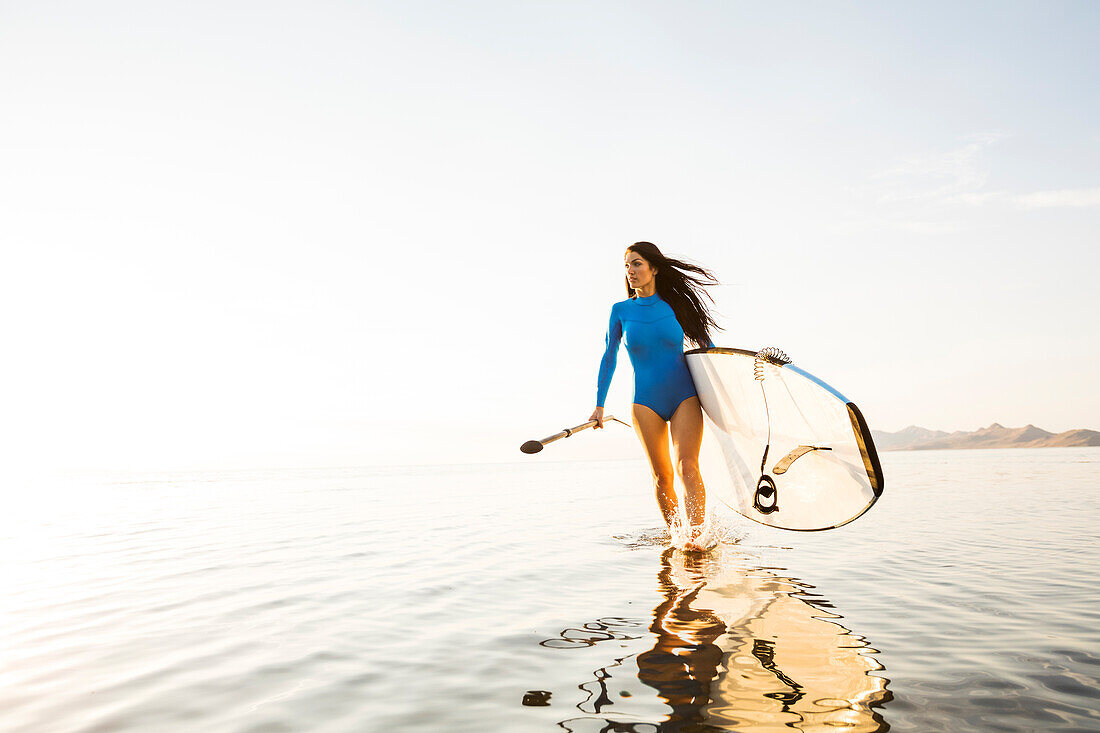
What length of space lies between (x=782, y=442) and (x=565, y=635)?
3.08m

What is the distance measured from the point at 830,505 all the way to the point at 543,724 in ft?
12.3

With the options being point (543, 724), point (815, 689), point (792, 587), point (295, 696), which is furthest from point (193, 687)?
point (792, 587)

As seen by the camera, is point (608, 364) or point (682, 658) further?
point (608, 364)

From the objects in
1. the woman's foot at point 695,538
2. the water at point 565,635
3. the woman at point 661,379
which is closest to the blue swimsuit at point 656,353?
the woman at point 661,379

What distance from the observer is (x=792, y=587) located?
4379 mm

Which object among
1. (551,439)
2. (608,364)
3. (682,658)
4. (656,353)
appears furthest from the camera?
(608,364)

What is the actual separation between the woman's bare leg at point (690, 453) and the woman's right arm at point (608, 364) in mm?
739

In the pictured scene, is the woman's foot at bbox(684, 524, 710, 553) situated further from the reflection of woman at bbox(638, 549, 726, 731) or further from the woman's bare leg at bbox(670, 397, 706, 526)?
the reflection of woman at bbox(638, 549, 726, 731)

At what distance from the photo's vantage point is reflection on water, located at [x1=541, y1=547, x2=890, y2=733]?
221cm

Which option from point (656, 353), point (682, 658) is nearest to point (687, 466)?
point (656, 353)

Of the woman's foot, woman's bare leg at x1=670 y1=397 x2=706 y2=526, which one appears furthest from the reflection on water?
the woman's foot

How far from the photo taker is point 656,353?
237 inches

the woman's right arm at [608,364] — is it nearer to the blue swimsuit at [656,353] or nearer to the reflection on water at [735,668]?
the blue swimsuit at [656,353]

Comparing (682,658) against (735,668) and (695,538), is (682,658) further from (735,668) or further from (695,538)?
(695,538)
